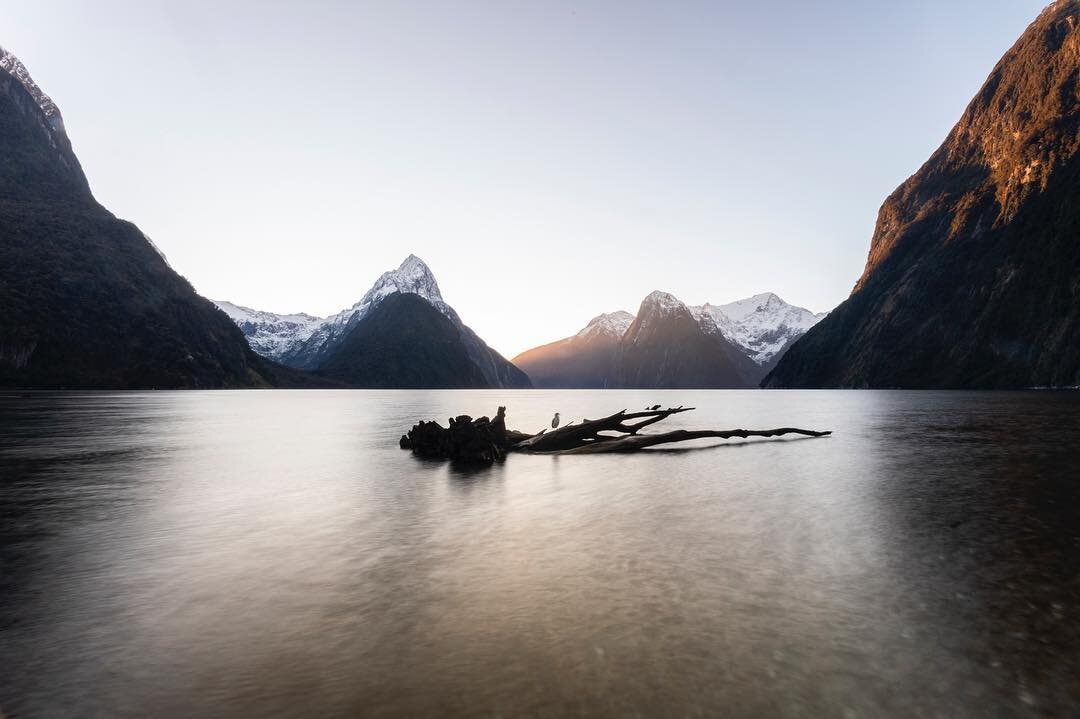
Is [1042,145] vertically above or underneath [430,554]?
above

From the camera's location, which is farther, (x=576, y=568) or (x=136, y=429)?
(x=136, y=429)

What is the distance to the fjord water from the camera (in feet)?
23.1

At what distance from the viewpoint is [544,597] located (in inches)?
420

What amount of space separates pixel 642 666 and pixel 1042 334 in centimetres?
18938

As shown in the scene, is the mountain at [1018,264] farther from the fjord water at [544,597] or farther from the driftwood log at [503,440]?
the fjord water at [544,597]

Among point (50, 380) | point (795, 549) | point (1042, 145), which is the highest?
point (1042, 145)

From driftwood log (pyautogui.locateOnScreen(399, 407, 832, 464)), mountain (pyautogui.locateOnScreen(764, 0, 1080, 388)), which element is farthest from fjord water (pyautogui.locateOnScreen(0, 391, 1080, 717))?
mountain (pyautogui.locateOnScreen(764, 0, 1080, 388))

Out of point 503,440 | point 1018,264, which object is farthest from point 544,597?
point 1018,264

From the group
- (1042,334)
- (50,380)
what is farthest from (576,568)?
(50,380)

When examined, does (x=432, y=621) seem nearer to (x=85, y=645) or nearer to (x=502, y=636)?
(x=502, y=636)

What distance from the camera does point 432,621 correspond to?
31.0ft

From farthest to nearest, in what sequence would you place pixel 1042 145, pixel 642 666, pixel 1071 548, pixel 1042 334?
pixel 1042 145 < pixel 1042 334 < pixel 1071 548 < pixel 642 666

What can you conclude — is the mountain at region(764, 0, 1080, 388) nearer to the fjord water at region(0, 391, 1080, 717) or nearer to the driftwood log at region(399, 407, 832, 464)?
the driftwood log at region(399, 407, 832, 464)

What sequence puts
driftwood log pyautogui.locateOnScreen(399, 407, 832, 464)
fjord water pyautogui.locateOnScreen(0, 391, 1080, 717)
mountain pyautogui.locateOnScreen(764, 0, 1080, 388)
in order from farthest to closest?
mountain pyautogui.locateOnScreen(764, 0, 1080, 388) → driftwood log pyautogui.locateOnScreen(399, 407, 832, 464) → fjord water pyautogui.locateOnScreen(0, 391, 1080, 717)
